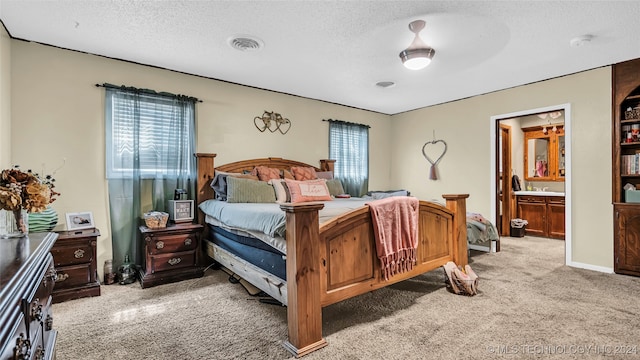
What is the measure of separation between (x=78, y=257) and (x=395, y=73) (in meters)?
3.85

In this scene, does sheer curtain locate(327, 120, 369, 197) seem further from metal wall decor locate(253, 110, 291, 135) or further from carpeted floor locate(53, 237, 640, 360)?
carpeted floor locate(53, 237, 640, 360)

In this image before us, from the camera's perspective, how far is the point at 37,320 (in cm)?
107

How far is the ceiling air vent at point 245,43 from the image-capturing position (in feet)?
9.44

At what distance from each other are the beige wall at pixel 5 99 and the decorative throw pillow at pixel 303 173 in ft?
9.49

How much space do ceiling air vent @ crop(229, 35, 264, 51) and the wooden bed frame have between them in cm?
179

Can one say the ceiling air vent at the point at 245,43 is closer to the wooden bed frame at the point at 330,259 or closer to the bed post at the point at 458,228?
the wooden bed frame at the point at 330,259

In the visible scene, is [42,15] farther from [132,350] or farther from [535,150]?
[535,150]

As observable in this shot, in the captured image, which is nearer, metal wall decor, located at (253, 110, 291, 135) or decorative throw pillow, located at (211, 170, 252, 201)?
decorative throw pillow, located at (211, 170, 252, 201)

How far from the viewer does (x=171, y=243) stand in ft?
10.8

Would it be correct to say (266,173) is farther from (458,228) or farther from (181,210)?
(458,228)

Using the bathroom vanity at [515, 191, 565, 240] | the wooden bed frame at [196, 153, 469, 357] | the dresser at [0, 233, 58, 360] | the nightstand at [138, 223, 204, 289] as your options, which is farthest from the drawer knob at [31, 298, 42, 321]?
the bathroom vanity at [515, 191, 565, 240]

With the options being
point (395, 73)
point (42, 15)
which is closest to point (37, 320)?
point (42, 15)

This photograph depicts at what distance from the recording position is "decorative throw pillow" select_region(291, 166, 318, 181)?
4.40 meters

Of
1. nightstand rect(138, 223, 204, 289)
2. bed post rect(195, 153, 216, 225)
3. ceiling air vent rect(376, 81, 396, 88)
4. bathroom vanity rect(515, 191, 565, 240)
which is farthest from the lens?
bathroom vanity rect(515, 191, 565, 240)
